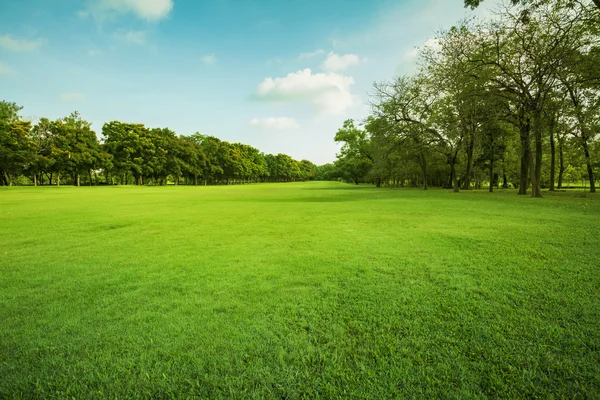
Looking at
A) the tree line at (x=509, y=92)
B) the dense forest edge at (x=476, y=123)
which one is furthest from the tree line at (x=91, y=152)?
the tree line at (x=509, y=92)

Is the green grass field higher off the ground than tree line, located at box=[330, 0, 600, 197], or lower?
lower

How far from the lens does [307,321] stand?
3041mm

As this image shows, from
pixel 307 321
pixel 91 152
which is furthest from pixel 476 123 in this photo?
pixel 91 152

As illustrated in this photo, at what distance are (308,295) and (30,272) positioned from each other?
5.21 meters

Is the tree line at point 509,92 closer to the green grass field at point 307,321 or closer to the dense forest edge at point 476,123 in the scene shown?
the dense forest edge at point 476,123

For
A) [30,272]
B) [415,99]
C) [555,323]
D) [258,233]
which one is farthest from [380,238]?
[415,99]

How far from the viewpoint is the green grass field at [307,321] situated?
216cm

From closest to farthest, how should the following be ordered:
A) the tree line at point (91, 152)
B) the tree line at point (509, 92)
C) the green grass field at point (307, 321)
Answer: the green grass field at point (307, 321), the tree line at point (509, 92), the tree line at point (91, 152)

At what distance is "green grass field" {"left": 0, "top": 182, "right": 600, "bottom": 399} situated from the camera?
2.16 metres

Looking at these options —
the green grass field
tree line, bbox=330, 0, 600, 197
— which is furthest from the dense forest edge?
the green grass field

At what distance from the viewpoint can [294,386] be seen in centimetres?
213

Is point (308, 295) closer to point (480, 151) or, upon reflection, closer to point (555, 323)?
point (555, 323)

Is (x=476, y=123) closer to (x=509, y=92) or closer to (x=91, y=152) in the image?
(x=509, y=92)

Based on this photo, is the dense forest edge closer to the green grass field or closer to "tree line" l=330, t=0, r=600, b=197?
"tree line" l=330, t=0, r=600, b=197
